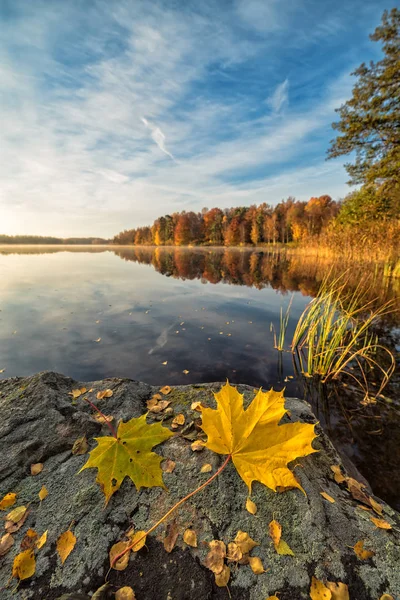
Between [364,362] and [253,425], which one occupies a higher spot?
[253,425]

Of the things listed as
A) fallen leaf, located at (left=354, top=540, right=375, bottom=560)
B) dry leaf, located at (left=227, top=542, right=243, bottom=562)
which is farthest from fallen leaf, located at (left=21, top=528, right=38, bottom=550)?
fallen leaf, located at (left=354, top=540, right=375, bottom=560)

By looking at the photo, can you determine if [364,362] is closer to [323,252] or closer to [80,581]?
[80,581]

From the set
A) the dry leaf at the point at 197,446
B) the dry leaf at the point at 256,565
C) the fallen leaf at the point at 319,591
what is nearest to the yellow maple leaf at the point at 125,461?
the dry leaf at the point at 197,446

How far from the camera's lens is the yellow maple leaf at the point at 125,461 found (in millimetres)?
1339

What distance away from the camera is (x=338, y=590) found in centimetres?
105

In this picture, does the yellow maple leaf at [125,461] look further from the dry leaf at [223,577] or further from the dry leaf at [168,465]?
the dry leaf at [223,577]

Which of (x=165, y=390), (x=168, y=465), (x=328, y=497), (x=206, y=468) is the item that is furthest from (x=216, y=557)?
(x=165, y=390)

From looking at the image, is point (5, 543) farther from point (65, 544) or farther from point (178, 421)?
point (178, 421)

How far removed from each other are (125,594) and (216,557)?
1.37 feet

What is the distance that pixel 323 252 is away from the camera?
2292 centimetres

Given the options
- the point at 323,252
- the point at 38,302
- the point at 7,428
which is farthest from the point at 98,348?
the point at 323,252

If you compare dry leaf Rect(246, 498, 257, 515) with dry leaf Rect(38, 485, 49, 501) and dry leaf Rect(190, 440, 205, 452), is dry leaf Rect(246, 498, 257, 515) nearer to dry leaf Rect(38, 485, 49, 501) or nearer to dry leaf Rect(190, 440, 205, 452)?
dry leaf Rect(190, 440, 205, 452)

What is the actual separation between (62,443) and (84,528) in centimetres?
65

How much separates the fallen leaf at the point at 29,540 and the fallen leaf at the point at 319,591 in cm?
129
